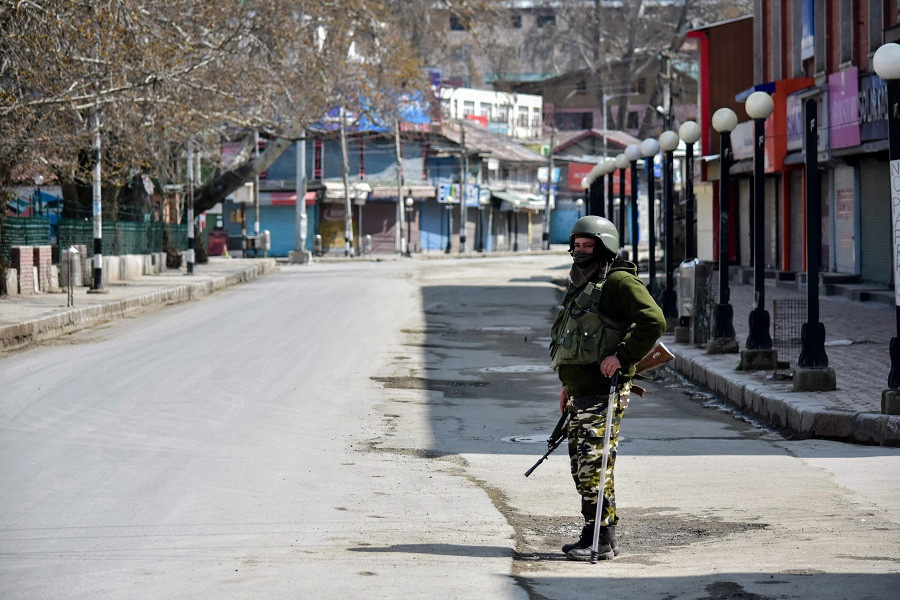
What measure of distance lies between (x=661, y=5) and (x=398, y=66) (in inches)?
1806

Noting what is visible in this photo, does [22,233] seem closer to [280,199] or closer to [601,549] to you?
Answer: [601,549]

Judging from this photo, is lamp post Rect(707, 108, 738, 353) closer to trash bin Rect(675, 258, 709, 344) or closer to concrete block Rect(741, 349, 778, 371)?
trash bin Rect(675, 258, 709, 344)

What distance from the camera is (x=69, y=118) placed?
30.1m

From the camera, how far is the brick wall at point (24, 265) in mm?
29938

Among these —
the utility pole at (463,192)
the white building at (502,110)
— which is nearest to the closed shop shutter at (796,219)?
the utility pole at (463,192)

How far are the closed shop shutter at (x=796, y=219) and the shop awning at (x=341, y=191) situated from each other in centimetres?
4298

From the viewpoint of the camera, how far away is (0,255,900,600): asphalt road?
6.33m

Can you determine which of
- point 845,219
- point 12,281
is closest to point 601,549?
point 845,219

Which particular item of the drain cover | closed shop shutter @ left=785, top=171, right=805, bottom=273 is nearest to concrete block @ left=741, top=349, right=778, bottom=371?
the drain cover

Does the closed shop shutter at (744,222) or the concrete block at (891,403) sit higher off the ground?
the closed shop shutter at (744,222)

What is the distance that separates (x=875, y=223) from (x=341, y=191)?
171 ft

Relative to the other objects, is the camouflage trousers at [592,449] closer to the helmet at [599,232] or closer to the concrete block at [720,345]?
the helmet at [599,232]

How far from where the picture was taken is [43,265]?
103ft

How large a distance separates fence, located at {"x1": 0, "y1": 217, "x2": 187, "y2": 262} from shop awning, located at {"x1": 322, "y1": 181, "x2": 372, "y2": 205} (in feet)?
79.8
